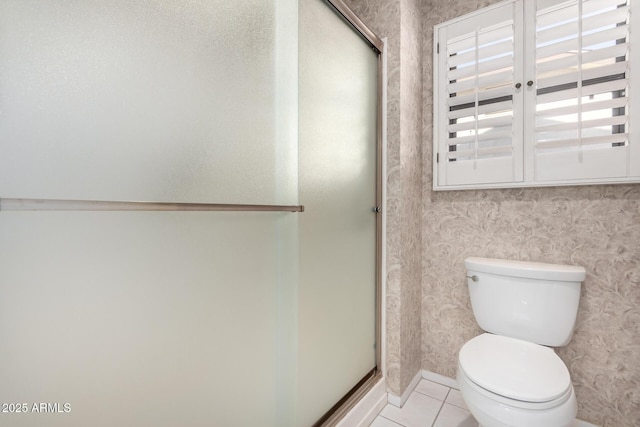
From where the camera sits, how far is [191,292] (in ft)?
2.63

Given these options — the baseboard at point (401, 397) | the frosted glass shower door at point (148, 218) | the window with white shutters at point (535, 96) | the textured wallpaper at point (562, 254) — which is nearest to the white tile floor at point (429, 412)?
the baseboard at point (401, 397)

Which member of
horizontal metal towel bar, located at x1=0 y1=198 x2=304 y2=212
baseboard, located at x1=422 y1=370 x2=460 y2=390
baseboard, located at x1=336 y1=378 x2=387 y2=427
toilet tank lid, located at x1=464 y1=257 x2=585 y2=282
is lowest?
baseboard, located at x1=422 y1=370 x2=460 y2=390

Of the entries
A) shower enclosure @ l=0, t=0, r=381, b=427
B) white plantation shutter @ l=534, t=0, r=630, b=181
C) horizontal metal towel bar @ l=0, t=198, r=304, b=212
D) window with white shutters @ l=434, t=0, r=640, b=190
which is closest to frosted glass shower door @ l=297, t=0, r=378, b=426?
shower enclosure @ l=0, t=0, r=381, b=427

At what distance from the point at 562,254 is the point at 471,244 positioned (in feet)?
1.32

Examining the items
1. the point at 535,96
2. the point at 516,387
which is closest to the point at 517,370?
the point at 516,387

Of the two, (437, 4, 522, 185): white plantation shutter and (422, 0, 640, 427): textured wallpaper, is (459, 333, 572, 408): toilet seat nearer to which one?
(422, 0, 640, 427): textured wallpaper

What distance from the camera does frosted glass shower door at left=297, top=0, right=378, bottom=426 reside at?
1.12m

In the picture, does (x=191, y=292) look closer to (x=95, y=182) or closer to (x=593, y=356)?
(x=95, y=182)

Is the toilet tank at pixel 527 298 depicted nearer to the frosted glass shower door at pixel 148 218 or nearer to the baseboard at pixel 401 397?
the baseboard at pixel 401 397

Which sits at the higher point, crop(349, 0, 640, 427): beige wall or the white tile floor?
crop(349, 0, 640, 427): beige wall

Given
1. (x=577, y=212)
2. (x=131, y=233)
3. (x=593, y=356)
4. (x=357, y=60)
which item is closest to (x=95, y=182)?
(x=131, y=233)

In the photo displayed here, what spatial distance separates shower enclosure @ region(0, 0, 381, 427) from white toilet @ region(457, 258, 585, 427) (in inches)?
23.2

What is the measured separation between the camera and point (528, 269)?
4.34 ft

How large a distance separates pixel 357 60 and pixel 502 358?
1.47 m
